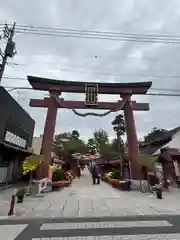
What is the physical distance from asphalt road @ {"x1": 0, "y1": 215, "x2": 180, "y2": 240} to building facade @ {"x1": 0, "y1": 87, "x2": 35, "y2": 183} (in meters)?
8.77

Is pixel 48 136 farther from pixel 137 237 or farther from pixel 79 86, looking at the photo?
pixel 137 237

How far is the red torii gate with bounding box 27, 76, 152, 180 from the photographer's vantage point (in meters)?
15.1

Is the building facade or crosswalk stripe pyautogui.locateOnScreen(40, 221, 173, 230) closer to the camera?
crosswalk stripe pyautogui.locateOnScreen(40, 221, 173, 230)

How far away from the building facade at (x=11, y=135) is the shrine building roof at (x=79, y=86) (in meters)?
2.66

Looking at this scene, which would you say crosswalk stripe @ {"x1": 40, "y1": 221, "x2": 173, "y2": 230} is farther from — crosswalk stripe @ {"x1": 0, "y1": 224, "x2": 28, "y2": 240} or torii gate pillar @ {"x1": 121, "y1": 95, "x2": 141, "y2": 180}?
torii gate pillar @ {"x1": 121, "y1": 95, "x2": 141, "y2": 180}

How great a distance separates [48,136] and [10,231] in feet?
31.8

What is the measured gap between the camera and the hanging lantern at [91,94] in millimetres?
15621

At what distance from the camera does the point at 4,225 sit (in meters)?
5.91

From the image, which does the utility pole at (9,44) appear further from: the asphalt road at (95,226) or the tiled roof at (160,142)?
the tiled roof at (160,142)

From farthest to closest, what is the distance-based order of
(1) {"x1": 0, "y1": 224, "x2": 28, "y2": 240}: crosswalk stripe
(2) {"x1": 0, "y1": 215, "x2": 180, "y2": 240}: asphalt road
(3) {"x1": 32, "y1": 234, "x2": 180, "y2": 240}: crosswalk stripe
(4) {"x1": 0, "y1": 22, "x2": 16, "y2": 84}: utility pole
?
(4) {"x1": 0, "y1": 22, "x2": 16, "y2": 84}: utility pole
(2) {"x1": 0, "y1": 215, "x2": 180, "y2": 240}: asphalt road
(1) {"x1": 0, "y1": 224, "x2": 28, "y2": 240}: crosswalk stripe
(3) {"x1": 32, "y1": 234, "x2": 180, "y2": 240}: crosswalk stripe

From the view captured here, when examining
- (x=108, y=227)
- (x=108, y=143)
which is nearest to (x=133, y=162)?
(x=108, y=227)

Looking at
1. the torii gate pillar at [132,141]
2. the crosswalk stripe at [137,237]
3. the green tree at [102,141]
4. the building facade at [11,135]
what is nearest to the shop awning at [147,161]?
the torii gate pillar at [132,141]

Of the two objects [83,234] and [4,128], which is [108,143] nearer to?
[4,128]

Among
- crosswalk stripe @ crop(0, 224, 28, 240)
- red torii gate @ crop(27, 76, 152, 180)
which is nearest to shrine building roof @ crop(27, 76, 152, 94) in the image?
red torii gate @ crop(27, 76, 152, 180)
